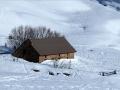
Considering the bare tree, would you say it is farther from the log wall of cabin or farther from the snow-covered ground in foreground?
the log wall of cabin

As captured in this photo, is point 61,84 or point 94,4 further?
point 94,4

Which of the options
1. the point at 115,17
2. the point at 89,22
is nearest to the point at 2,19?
the point at 89,22

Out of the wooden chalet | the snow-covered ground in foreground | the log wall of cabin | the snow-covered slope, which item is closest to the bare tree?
the snow-covered ground in foreground

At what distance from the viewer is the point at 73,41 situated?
80562 millimetres

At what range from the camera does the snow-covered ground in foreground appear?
27.5m

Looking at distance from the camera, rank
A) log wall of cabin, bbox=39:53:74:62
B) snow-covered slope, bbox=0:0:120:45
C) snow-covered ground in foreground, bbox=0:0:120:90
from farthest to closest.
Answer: snow-covered slope, bbox=0:0:120:45
log wall of cabin, bbox=39:53:74:62
snow-covered ground in foreground, bbox=0:0:120:90

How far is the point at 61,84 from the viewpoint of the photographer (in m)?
26.7

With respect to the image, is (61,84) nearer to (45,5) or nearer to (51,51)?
(51,51)

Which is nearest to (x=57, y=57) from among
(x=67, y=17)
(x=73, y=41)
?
(x=73, y=41)

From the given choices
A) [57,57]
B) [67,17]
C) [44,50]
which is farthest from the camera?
[67,17]

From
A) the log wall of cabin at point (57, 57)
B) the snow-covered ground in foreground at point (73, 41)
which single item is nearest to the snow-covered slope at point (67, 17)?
the snow-covered ground in foreground at point (73, 41)

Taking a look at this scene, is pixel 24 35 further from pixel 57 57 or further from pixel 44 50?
pixel 57 57

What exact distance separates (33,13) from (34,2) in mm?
18182

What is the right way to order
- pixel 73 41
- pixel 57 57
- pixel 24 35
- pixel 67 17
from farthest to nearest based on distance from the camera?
1. pixel 67 17
2. pixel 73 41
3. pixel 24 35
4. pixel 57 57
